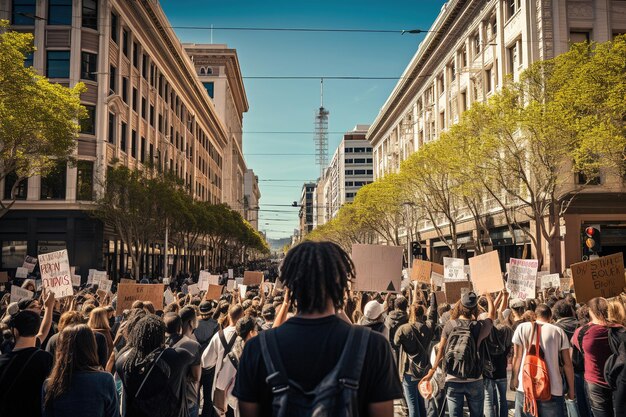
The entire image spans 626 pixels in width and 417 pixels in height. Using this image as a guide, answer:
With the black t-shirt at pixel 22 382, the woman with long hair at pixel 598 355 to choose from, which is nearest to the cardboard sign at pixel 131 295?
the black t-shirt at pixel 22 382

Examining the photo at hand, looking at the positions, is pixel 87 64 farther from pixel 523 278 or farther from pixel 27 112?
pixel 523 278

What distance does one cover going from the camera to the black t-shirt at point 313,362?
2510 millimetres

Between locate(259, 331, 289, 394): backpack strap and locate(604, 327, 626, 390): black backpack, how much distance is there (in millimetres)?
4378

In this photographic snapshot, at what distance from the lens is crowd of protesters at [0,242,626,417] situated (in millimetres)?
2533

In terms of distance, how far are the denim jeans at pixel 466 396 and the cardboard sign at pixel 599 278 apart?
2689 millimetres

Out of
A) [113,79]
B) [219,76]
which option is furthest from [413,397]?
[219,76]

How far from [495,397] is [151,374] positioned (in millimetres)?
5180

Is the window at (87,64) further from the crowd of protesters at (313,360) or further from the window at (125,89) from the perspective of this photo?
the crowd of protesters at (313,360)

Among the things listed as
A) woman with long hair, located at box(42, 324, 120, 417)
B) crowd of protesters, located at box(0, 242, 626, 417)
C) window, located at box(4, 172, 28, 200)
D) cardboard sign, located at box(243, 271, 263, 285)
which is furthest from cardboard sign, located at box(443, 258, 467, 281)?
window, located at box(4, 172, 28, 200)

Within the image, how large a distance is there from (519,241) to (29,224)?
29.6 meters

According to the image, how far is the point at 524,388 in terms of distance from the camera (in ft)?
19.8

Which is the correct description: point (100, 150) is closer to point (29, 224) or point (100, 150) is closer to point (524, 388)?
point (29, 224)

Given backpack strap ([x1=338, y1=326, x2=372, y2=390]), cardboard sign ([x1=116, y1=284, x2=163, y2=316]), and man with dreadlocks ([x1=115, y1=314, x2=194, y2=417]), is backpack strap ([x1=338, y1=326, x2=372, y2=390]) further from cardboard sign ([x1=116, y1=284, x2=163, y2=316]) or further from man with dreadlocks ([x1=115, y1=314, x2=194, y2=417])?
cardboard sign ([x1=116, y1=284, x2=163, y2=316])

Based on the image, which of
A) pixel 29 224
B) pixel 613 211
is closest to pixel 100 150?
pixel 29 224
